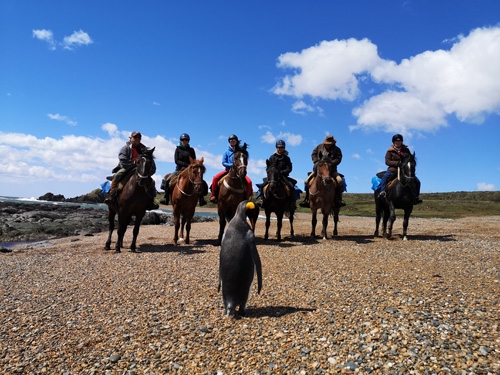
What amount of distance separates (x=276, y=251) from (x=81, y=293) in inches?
253

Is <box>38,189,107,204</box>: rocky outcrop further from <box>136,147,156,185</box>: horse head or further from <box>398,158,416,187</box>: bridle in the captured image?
<box>398,158,416,187</box>: bridle

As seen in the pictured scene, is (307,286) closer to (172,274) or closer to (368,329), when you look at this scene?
(368,329)

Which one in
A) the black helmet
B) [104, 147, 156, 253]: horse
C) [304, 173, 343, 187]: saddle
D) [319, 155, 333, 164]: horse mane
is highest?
the black helmet

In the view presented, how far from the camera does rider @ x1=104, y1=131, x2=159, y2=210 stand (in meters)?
13.5

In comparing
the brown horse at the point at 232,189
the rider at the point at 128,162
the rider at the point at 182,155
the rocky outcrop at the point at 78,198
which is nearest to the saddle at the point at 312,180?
the brown horse at the point at 232,189

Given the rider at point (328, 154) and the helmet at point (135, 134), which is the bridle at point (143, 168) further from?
the rider at point (328, 154)

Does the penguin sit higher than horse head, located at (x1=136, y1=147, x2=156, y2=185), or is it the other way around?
horse head, located at (x1=136, y1=147, x2=156, y2=185)

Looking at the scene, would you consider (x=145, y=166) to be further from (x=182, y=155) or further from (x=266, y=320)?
(x=266, y=320)

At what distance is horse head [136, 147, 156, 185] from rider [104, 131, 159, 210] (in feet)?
1.70

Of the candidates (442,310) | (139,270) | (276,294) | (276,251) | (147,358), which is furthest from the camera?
(276,251)

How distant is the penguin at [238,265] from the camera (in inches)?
239

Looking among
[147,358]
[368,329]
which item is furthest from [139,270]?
[368,329]

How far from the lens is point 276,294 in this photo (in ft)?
23.7

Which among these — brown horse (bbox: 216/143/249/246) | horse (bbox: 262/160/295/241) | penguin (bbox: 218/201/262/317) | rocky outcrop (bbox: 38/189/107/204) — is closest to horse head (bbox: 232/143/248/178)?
brown horse (bbox: 216/143/249/246)
